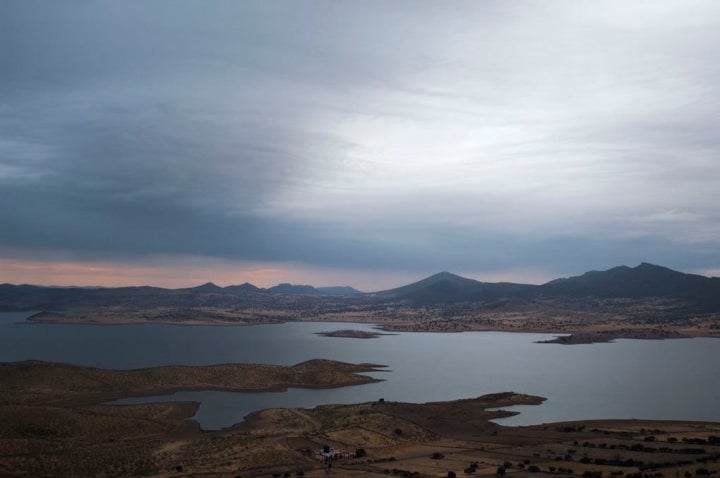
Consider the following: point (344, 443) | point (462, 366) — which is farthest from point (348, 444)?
point (462, 366)

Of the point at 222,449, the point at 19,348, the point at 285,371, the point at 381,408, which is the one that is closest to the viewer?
the point at 222,449

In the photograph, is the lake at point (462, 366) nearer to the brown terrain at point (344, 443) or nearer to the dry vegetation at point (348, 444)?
the brown terrain at point (344, 443)

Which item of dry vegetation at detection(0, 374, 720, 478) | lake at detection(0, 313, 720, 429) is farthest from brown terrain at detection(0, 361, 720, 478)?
lake at detection(0, 313, 720, 429)

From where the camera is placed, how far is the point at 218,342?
18012 centimetres

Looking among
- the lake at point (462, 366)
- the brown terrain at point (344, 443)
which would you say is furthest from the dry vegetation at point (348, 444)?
the lake at point (462, 366)

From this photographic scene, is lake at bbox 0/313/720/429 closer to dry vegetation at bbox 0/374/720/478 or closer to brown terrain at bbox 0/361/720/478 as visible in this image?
brown terrain at bbox 0/361/720/478

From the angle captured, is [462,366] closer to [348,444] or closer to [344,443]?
[344,443]

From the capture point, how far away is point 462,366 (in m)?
125

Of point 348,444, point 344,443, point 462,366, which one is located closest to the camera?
point 348,444

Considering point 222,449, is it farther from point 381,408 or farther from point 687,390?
point 687,390

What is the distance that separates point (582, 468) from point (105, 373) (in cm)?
7754

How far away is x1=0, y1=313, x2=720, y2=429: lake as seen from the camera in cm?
8119

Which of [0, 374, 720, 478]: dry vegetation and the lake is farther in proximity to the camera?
the lake

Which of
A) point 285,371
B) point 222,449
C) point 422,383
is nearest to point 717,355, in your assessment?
point 422,383
